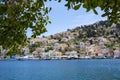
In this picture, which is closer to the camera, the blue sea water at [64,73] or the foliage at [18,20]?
the foliage at [18,20]

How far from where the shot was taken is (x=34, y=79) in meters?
70.0

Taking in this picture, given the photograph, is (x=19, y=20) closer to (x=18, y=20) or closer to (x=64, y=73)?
(x=18, y=20)

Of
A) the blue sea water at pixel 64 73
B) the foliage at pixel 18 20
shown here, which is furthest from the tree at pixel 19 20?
the blue sea water at pixel 64 73

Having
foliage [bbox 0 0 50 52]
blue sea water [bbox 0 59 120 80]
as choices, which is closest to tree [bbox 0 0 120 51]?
foliage [bbox 0 0 50 52]

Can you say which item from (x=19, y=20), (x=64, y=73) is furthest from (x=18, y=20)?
(x=64, y=73)

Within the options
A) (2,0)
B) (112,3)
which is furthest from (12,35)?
(112,3)

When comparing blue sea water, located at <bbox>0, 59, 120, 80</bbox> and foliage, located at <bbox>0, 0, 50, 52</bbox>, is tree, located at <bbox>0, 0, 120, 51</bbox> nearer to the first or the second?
foliage, located at <bbox>0, 0, 50, 52</bbox>

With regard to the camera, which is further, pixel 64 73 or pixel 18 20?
pixel 64 73

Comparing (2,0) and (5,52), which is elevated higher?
(2,0)

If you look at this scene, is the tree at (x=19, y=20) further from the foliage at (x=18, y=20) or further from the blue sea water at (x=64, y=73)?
the blue sea water at (x=64, y=73)

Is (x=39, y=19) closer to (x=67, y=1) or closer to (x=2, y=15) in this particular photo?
(x=2, y=15)

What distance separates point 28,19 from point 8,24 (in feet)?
2.45

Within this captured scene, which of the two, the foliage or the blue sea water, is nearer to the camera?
the foliage

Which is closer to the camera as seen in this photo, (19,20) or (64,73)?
(19,20)
